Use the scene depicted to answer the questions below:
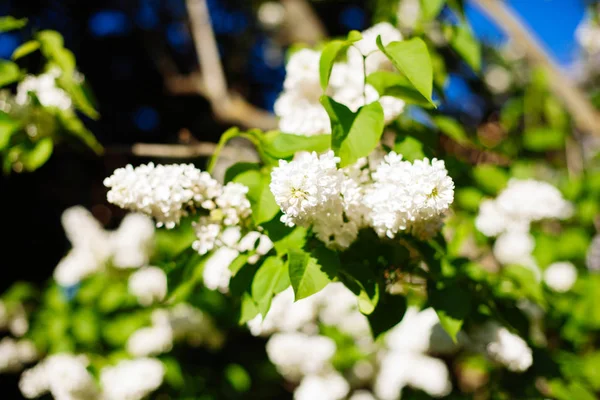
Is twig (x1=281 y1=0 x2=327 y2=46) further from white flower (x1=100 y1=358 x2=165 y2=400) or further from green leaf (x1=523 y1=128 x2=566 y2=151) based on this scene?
white flower (x1=100 y1=358 x2=165 y2=400)

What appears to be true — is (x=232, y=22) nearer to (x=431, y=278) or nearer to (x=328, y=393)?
(x=328, y=393)

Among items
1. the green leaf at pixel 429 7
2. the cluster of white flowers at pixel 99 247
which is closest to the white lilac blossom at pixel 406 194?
the green leaf at pixel 429 7

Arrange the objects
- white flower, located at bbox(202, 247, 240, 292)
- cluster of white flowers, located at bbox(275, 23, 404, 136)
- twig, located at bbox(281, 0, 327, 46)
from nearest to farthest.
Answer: cluster of white flowers, located at bbox(275, 23, 404, 136) → white flower, located at bbox(202, 247, 240, 292) → twig, located at bbox(281, 0, 327, 46)

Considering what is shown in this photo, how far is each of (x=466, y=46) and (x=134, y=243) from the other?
5.55ft

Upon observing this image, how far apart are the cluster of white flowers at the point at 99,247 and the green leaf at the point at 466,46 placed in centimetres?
156

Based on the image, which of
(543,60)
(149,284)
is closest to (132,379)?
(149,284)

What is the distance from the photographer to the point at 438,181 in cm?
75

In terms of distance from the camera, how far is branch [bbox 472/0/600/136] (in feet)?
7.22

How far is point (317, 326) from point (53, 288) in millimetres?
1519

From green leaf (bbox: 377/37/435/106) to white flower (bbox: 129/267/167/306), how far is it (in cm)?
165

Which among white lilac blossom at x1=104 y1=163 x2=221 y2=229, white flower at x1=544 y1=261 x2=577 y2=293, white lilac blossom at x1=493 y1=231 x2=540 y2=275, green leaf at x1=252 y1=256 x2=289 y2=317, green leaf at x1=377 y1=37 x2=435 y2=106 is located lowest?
white flower at x1=544 y1=261 x2=577 y2=293

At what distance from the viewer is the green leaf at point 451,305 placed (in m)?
0.92

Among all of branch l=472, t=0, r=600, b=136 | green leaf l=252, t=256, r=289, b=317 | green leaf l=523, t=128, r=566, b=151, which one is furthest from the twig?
green leaf l=252, t=256, r=289, b=317

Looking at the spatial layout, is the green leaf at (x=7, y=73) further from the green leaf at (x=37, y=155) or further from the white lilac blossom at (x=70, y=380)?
the white lilac blossom at (x=70, y=380)
